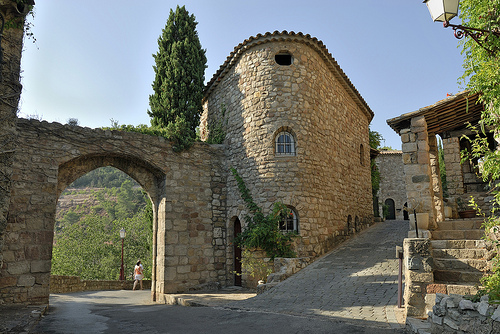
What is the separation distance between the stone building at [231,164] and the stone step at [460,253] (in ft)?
14.9

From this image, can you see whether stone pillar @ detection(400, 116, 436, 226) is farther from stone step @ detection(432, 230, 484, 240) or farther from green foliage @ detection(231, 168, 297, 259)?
green foliage @ detection(231, 168, 297, 259)

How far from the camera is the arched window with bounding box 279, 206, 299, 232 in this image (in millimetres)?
10711

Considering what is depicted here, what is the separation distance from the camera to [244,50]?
12055mm

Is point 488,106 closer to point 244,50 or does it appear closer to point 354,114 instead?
point 244,50

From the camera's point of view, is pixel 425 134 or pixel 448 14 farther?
pixel 425 134

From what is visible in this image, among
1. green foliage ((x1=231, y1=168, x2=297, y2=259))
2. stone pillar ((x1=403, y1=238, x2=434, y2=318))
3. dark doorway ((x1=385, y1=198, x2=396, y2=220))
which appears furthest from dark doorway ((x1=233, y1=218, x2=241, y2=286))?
dark doorway ((x1=385, y1=198, x2=396, y2=220))

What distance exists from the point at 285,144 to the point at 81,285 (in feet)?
35.1

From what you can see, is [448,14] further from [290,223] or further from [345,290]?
[290,223]

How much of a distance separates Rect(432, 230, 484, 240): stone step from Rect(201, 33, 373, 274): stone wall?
412 centimetres

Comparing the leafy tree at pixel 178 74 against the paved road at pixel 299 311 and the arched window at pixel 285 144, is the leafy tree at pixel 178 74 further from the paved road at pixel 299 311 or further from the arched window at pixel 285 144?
the paved road at pixel 299 311

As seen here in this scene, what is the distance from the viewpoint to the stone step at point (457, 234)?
6623 mm

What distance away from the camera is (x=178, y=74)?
41.8 ft

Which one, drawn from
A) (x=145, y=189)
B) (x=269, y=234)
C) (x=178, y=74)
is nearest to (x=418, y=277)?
(x=269, y=234)

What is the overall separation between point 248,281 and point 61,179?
5989 mm
